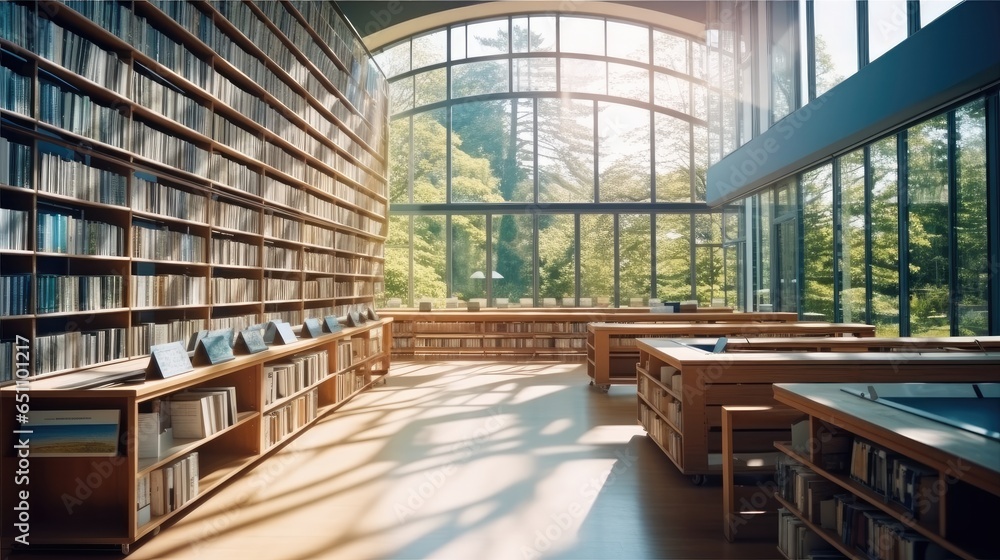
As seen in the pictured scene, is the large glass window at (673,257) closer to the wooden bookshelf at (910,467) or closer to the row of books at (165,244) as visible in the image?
the row of books at (165,244)

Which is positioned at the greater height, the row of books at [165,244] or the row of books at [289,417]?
the row of books at [165,244]

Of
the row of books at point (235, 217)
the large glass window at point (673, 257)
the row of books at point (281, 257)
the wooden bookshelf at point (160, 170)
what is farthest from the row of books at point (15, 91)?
the large glass window at point (673, 257)

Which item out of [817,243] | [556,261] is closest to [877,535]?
[817,243]

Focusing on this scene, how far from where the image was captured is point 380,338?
8.13 meters

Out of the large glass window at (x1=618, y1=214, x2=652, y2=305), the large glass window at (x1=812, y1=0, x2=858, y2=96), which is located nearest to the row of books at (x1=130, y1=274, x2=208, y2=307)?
the large glass window at (x1=812, y1=0, x2=858, y2=96)

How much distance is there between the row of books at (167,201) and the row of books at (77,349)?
0.82 meters

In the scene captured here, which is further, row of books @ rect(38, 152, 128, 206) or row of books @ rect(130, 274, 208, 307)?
row of books @ rect(130, 274, 208, 307)

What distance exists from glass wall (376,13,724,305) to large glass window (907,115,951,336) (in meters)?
5.93

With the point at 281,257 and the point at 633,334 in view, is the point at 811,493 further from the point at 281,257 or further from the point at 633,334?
the point at 633,334

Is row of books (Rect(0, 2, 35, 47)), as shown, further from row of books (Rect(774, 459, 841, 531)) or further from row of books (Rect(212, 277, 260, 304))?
row of books (Rect(774, 459, 841, 531))

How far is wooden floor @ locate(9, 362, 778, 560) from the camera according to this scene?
298 centimetres

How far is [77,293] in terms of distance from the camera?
138 inches

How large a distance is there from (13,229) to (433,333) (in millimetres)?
8182

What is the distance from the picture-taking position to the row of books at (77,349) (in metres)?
3.24
